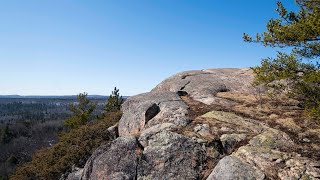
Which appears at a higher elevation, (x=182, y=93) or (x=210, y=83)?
(x=210, y=83)

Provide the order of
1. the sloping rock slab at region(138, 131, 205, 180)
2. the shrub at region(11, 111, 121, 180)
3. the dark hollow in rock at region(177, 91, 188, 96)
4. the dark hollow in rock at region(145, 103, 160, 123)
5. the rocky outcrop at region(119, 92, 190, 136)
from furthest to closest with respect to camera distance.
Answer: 1. the dark hollow in rock at region(177, 91, 188, 96)
2. the shrub at region(11, 111, 121, 180)
3. the dark hollow in rock at region(145, 103, 160, 123)
4. the rocky outcrop at region(119, 92, 190, 136)
5. the sloping rock slab at region(138, 131, 205, 180)

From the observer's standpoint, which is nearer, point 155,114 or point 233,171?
point 233,171

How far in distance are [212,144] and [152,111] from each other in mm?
4725

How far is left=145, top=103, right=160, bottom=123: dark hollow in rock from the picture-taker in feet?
48.8

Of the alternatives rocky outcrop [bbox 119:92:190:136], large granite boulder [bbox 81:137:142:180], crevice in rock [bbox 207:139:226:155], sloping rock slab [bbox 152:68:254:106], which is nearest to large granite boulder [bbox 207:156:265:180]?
crevice in rock [bbox 207:139:226:155]

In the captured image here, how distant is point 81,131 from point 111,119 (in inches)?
83.1

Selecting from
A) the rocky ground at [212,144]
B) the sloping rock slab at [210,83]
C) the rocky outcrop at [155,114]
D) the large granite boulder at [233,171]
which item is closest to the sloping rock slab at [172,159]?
the rocky ground at [212,144]

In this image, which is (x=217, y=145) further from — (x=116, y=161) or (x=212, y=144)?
(x=116, y=161)

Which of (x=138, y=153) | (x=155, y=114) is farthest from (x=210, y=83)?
(x=138, y=153)

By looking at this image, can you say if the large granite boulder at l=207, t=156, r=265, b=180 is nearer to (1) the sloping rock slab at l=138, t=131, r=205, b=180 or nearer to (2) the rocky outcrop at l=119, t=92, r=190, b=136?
(1) the sloping rock slab at l=138, t=131, r=205, b=180

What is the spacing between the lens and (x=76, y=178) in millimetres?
14695

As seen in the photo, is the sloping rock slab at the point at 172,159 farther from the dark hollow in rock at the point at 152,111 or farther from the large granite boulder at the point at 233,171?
the dark hollow in rock at the point at 152,111

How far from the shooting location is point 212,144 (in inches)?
438

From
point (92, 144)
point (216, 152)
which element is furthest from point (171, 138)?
point (92, 144)
